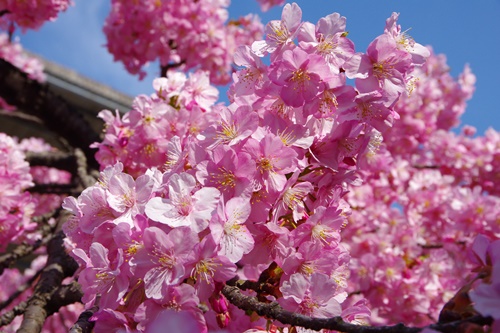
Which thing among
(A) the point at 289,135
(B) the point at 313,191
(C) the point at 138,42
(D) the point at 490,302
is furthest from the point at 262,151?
(C) the point at 138,42

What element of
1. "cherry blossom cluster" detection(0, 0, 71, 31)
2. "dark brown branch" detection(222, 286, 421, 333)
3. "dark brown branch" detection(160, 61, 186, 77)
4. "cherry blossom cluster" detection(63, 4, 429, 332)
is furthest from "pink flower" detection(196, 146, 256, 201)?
"dark brown branch" detection(160, 61, 186, 77)

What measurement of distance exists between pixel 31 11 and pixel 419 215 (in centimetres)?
367

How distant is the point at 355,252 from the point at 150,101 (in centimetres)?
237

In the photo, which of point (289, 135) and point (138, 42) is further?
point (138, 42)

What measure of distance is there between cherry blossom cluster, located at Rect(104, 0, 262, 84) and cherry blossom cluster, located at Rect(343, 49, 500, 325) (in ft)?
6.30

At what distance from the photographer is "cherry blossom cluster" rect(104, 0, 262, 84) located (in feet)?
14.9

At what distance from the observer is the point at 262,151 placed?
1439mm

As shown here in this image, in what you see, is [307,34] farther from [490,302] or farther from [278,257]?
[490,302]

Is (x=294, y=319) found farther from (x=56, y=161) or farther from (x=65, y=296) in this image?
(x=56, y=161)

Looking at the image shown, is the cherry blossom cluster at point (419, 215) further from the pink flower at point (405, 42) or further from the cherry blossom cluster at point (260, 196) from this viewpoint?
the cherry blossom cluster at point (260, 196)

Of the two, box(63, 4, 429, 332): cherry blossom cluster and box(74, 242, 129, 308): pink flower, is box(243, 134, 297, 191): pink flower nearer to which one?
box(63, 4, 429, 332): cherry blossom cluster

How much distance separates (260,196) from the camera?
1.44 m

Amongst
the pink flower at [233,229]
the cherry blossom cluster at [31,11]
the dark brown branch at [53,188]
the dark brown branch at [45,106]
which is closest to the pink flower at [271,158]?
the pink flower at [233,229]

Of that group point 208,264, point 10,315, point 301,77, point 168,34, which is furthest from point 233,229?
point 168,34
